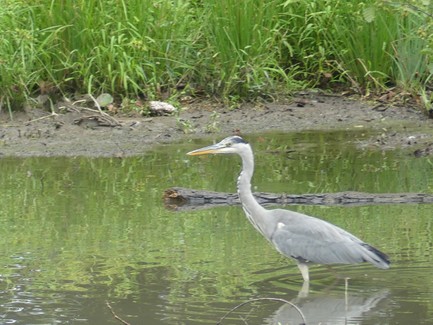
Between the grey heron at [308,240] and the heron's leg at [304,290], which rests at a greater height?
the grey heron at [308,240]

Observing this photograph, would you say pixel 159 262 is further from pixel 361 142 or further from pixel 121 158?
pixel 361 142

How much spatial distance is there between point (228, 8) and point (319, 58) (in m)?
1.23

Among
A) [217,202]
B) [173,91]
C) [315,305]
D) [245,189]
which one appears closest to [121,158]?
[173,91]

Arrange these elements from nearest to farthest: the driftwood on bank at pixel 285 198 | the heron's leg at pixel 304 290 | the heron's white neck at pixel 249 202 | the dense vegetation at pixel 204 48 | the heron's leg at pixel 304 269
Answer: the heron's leg at pixel 304 290
the heron's leg at pixel 304 269
the heron's white neck at pixel 249 202
the driftwood on bank at pixel 285 198
the dense vegetation at pixel 204 48

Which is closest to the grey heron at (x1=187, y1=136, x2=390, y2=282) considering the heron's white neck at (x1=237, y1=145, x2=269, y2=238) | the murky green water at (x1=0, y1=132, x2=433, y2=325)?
the heron's white neck at (x1=237, y1=145, x2=269, y2=238)

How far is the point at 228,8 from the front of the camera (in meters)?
11.8

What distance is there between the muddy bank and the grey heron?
3.61 metres

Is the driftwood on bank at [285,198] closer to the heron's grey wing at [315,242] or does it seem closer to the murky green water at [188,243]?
the murky green water at [188,243]

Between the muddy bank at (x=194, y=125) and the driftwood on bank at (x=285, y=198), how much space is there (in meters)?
2.19

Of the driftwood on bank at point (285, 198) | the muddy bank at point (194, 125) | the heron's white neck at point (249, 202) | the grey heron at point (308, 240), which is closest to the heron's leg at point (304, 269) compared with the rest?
the grey heron at point (308, 240)

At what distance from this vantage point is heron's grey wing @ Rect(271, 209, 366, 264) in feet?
21.9

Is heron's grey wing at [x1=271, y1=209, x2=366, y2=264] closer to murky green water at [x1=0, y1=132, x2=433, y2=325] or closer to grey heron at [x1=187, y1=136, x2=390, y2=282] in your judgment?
grey heron at [x1=187, y1=136, x2=390, y2=282]

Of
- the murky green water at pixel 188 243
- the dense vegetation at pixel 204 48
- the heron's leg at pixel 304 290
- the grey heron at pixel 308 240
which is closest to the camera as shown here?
the murky green water at pixel 188 243

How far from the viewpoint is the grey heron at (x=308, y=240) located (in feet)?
21.6
